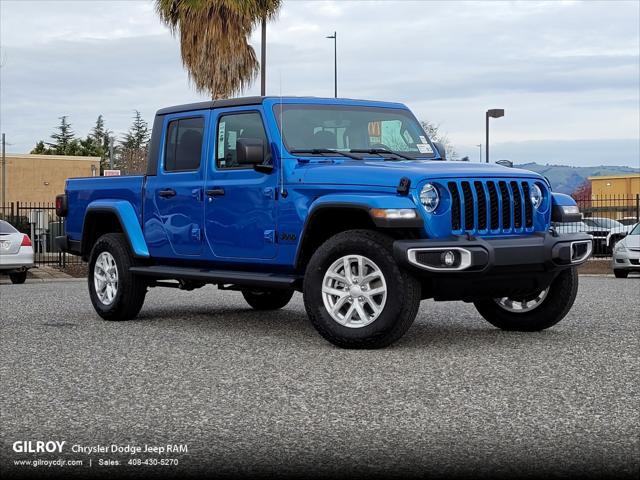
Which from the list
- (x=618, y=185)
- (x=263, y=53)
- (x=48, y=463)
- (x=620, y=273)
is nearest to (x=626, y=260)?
(x=620, y=273)

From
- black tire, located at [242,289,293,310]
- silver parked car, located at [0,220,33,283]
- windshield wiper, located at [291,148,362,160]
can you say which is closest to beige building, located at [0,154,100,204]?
silver parked car, located at [0,220,33,283]

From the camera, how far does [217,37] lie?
2759 cm

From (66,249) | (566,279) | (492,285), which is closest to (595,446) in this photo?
(492,285)

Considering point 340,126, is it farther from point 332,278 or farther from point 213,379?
point 213,379

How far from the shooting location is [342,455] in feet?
16.4

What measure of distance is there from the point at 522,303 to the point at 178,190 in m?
3.38

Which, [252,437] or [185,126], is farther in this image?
[185,126]

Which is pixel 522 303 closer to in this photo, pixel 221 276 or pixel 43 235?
pixel 221 276

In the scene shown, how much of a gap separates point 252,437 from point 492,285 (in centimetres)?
358

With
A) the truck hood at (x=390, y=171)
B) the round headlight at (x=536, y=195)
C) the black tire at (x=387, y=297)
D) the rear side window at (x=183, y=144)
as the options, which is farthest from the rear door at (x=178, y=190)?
the round headlight at (x=536, y=195)

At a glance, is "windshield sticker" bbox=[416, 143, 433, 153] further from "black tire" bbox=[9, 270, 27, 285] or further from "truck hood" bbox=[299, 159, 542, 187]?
"black tire" bbox=[9, 270, 27, 285]

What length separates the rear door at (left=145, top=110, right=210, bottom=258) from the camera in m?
10.0

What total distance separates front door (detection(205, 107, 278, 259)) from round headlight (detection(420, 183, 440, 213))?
1487 mm

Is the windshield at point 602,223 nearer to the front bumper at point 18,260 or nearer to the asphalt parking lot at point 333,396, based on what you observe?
the front bumper at point 18,260
